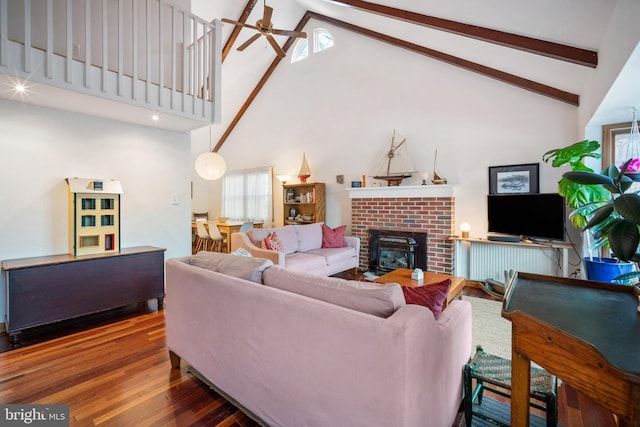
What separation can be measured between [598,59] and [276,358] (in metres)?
3.46

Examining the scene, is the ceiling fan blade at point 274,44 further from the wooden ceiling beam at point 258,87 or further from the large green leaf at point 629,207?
the large green leaf at point 629,207

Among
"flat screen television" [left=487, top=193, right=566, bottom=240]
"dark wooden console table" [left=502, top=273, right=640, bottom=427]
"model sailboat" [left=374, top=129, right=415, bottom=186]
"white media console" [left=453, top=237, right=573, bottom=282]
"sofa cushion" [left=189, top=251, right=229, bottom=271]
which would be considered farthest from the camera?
"model sailboat" [left=374, top=129, right=415, bottom=186]

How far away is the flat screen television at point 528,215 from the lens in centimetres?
344

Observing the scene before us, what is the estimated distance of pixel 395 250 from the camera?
4613 millimetres

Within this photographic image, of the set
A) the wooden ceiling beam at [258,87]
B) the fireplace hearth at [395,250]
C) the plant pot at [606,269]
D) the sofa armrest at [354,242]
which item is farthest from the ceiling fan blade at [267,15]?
the plant pot at [606,269]

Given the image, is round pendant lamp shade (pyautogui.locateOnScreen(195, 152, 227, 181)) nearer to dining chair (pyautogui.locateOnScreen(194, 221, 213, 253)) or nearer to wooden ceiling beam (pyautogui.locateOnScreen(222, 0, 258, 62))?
dining chair (pyautogui.locateOnScreen(194, 221, 213, 253))

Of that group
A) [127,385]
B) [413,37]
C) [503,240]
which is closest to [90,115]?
[127,385]

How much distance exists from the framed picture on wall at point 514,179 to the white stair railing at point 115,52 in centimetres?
375

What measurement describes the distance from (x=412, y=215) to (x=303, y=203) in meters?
2.28

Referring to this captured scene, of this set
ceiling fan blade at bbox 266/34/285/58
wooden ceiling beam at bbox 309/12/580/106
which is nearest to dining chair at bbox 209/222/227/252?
ceiling fan blade at bbox 266/34/285/58

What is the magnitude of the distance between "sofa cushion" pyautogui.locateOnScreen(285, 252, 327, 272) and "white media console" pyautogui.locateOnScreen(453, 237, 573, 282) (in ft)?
6.30

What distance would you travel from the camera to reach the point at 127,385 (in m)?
1.89

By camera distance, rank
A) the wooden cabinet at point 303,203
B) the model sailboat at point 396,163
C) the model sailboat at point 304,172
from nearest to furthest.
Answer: the model sailboat at point 396,163
the wooden cabinet at point 303,203
the model sailboat at point 304,172

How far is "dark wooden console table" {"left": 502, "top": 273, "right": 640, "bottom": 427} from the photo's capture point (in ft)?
2.20
